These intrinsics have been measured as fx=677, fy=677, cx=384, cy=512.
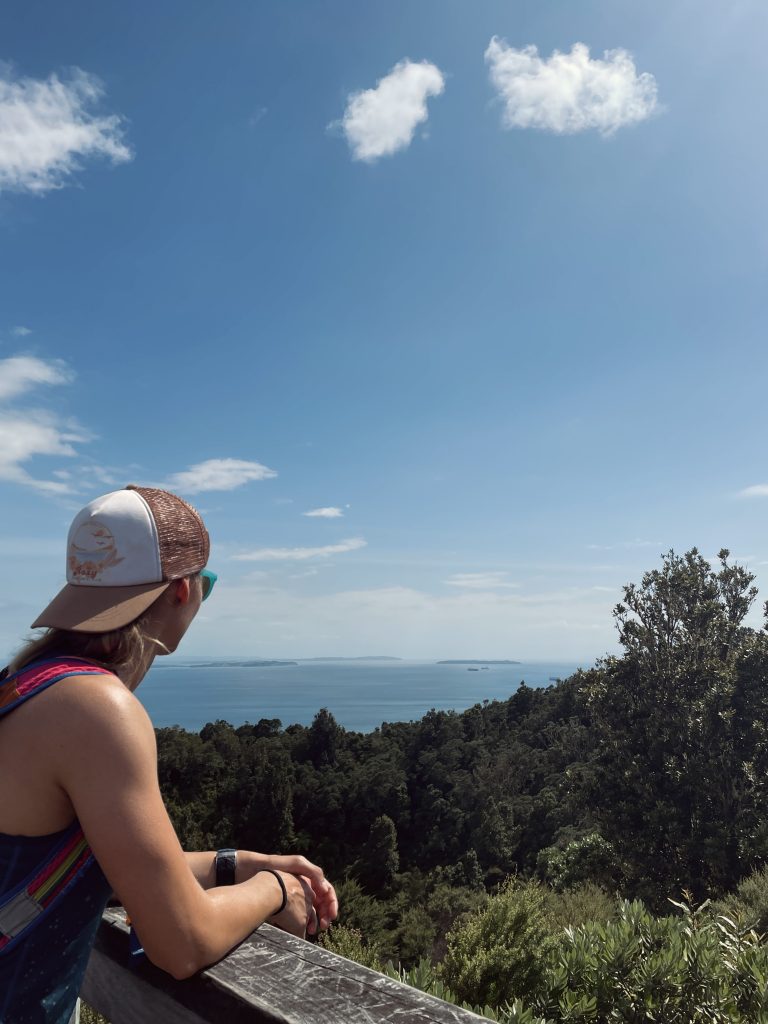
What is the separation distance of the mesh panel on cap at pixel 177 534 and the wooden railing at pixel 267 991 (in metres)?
0.62

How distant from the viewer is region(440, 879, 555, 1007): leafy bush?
6047mm

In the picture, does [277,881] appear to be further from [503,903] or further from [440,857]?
[440,857]

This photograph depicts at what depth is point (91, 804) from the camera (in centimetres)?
86

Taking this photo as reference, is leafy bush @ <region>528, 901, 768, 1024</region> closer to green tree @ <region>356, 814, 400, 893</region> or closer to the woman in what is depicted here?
the woman

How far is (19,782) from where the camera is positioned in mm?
903

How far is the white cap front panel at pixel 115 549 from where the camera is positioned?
3.71ft

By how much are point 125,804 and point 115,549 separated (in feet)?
1.41

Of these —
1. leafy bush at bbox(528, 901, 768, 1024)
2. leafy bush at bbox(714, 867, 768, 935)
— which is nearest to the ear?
leafy bush at bbox(528, 901, 768, 1024)

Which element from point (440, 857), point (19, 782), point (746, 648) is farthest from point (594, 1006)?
point (440, 857)

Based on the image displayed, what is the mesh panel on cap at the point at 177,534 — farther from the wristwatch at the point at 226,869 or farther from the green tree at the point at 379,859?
the green tree at the point at 379,859

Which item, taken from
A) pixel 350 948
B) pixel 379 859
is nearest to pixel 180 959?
pixel 350 948

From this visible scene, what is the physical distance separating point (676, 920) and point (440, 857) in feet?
106

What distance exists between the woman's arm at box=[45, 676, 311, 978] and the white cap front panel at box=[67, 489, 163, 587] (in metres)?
0.24

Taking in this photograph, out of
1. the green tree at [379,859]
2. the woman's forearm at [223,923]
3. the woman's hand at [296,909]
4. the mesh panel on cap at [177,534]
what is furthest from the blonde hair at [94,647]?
the green tree at [379,859]
